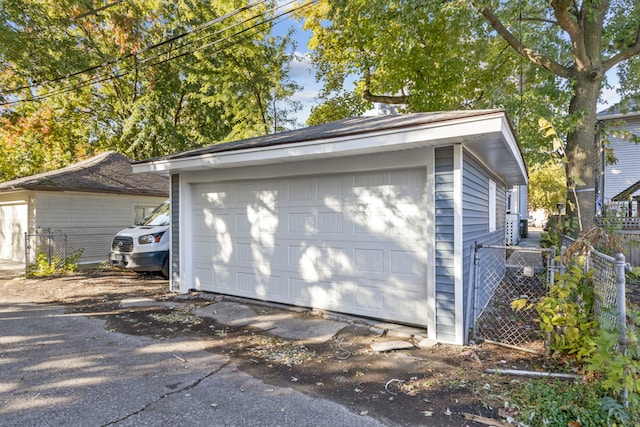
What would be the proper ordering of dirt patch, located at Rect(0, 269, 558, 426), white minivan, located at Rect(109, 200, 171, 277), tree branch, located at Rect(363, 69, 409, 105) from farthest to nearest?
1. tree branch, located at Rect(363, 69, 409, 105)
2. white minivan, located at Rect(109, 200, 171, 277)
3. dirt patch, located at Rect(0, 269, 558, 426)

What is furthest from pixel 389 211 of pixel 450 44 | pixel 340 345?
pixel 450 44

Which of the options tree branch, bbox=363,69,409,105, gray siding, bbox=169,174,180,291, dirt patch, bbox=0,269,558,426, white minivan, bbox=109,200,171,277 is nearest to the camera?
dirt patch, bbox=0,269,558,426

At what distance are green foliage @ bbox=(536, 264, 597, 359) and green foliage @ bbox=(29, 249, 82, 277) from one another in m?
10.6

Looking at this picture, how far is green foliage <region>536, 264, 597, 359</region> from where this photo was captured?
10.9 ft

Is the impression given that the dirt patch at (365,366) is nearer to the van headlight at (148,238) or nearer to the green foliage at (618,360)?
the green foliage at (618,360)

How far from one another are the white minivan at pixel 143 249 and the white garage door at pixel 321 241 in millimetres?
1811

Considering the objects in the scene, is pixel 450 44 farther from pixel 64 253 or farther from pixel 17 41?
pixel 64 253

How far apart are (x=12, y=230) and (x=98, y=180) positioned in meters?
3.40

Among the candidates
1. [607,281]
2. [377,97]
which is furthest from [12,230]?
[607,281]

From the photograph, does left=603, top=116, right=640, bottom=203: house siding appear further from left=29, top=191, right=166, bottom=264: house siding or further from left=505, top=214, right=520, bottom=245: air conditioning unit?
left=29, top=191, right=166, bottom=264: house siding

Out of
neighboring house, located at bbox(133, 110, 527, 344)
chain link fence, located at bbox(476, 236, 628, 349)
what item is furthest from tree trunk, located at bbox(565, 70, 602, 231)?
neighboring house, located at bbox(133, 110, 527, 344)

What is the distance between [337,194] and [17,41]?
9.39 metres

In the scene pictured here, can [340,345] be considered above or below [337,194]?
below

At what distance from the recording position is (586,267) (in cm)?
383
